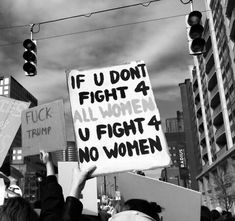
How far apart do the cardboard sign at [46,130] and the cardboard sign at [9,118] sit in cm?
53

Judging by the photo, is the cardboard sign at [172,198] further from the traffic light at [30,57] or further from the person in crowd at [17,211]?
the traffic light at [30,57]

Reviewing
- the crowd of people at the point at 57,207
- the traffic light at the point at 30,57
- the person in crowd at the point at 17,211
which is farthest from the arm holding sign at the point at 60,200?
the traffic light at the point at 30,57

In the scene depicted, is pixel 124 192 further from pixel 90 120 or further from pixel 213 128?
pixel 213 128

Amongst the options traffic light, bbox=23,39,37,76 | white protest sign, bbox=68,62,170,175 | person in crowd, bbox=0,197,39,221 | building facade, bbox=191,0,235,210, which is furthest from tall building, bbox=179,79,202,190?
person in crowd, bbox=0,197,39,221

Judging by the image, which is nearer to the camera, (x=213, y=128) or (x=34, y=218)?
(x=34, y=218)

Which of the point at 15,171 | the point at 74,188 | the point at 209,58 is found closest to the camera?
the point at 74,188

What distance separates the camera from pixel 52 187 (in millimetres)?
2600

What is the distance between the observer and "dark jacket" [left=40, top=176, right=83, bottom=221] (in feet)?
7.62

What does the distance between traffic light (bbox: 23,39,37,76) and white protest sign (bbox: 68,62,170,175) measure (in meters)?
5.39

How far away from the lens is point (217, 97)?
45.4m

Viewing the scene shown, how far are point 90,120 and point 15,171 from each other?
7.96 feet

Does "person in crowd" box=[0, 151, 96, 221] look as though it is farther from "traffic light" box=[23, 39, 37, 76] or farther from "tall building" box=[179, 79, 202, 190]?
"tall building" box=[179, 79, 202, 190]

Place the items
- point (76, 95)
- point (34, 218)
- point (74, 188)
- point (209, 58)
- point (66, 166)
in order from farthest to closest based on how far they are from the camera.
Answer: point (209, 58) < point (66, 166) < point (76, 95) < point (74, 188) < point (34, 218)

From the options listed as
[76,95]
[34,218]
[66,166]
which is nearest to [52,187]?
[34,218]
